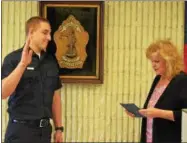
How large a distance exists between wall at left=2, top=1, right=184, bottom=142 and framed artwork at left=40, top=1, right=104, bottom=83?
0.07 m

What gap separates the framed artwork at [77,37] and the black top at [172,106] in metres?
1.42

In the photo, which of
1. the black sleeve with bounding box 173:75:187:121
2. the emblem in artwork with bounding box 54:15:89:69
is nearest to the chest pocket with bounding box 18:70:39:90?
the black sleeve with bounding box 173:75:187:121

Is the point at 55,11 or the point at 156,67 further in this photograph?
the point at 55,11

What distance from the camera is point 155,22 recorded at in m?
3.09

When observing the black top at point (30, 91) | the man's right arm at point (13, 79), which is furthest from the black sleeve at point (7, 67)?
the man's right arm at point (13, 79)

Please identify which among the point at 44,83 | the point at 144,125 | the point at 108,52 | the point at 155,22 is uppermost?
the point at 155,22

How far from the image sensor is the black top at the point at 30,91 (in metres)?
1.83

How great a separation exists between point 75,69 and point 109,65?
1.04ft

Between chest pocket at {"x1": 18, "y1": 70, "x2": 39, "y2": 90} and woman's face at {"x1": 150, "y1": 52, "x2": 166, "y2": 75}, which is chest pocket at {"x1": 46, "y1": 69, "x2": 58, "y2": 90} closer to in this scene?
chest pocket at {"x1": 18, "y1": 70, "x2": 39, "y2": 90}

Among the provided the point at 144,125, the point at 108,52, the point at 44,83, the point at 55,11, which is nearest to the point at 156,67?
the point at 144,125

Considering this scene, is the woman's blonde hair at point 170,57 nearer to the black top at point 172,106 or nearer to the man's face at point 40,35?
the black top at point 172,106

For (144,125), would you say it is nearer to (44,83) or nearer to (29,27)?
(44,83)

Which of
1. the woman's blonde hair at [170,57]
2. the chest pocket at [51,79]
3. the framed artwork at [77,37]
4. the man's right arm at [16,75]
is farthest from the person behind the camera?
the framed artwork at [77,37]

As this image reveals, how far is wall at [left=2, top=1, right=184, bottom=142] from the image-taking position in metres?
3.08
